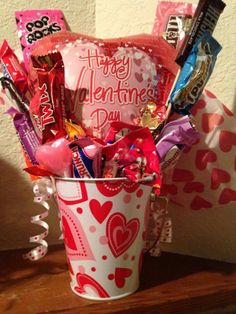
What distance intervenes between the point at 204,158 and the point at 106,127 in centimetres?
21

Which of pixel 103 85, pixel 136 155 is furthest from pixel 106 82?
pixel 136 155

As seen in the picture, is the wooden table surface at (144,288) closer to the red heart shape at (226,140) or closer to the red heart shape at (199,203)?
the red heart shape at (199,203)

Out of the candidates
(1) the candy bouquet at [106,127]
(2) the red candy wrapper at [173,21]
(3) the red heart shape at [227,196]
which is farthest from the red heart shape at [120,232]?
(2) the red candy wrapper at [173,21]

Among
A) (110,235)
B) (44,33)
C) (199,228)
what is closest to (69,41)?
(44,33)

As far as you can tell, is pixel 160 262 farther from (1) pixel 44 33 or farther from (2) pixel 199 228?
(1) pixel 44 33

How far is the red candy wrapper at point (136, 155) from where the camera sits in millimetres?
583

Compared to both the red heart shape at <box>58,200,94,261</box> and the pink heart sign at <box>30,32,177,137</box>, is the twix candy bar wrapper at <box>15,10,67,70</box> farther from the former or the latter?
→ the red heart shape at <box>58,200,94,261</box>

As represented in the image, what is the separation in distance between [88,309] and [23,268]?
193 millimetres

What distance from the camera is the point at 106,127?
2.11ft

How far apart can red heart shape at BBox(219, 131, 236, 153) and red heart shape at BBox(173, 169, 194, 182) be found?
74 millimetres

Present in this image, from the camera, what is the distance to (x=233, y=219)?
2.60ft

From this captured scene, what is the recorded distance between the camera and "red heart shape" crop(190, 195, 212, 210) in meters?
0.76

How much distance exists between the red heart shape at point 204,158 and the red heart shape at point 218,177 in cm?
2

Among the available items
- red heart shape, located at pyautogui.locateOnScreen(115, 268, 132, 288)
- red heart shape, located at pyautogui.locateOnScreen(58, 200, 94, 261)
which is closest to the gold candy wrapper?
red heart shape, located at pyautogui.locateOnScreen(58, 200, 94, 261)
